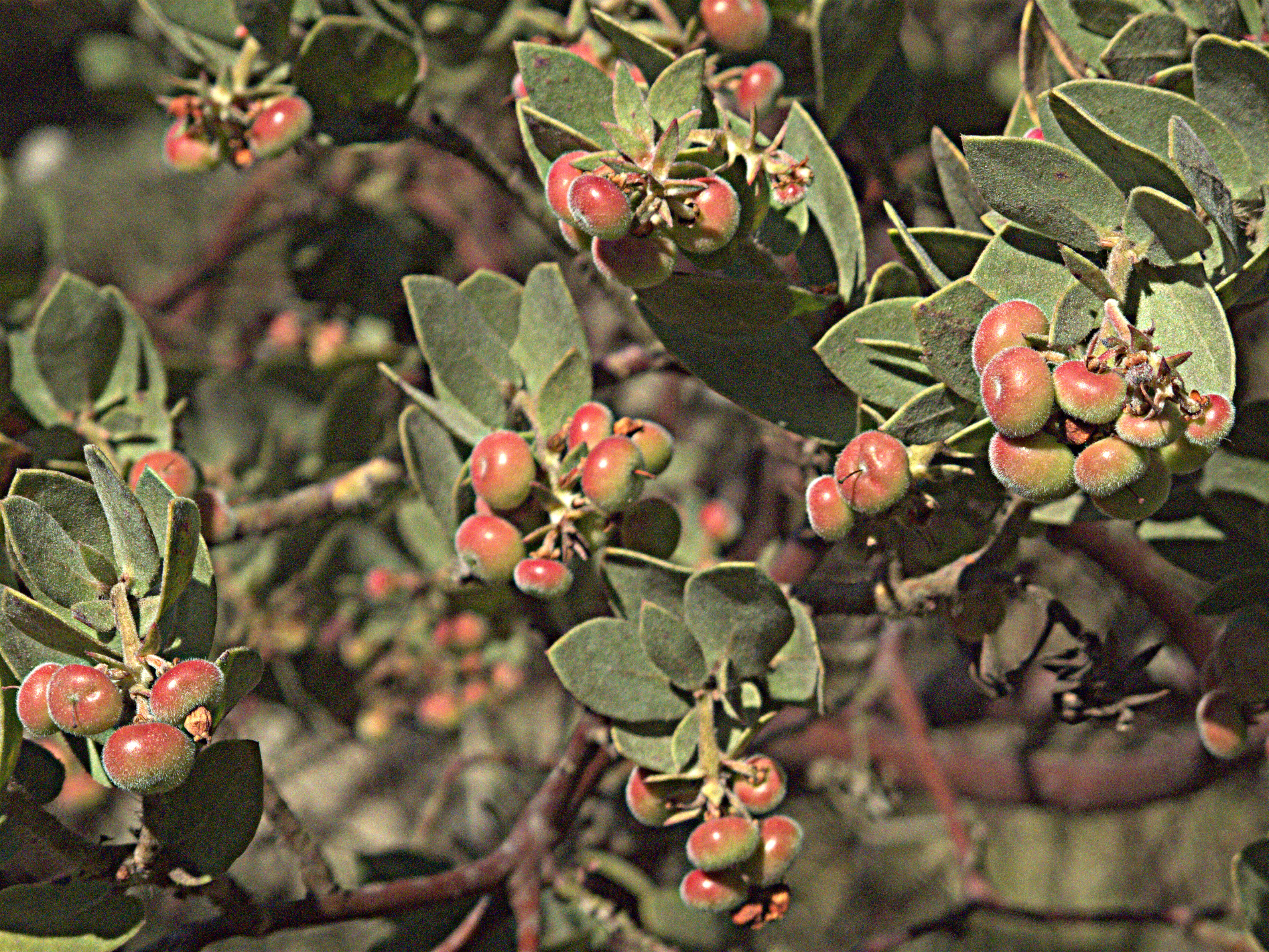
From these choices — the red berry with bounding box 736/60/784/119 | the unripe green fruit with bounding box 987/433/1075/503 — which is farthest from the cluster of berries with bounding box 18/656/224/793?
the red berry with bounding box 736/60/784/119

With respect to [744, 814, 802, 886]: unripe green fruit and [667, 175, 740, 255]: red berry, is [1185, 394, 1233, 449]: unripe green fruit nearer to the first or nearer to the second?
[667, 175, 740, 255]: red berry

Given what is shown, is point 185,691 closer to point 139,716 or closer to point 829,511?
point 139,716

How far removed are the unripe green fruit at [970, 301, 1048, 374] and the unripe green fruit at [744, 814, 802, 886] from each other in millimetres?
360

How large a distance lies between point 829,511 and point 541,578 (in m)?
0.22

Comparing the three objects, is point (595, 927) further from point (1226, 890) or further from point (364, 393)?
point (1226, 890)

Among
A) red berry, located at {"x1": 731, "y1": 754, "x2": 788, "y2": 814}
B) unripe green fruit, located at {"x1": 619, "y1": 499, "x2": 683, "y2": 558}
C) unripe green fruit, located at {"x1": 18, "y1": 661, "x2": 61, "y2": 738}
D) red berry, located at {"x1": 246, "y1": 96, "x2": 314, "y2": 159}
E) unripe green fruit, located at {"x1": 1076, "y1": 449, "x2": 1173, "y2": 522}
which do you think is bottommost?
red berry, located at {"x1": 731, "y1": 754, "x2": 788, "y2": 814}

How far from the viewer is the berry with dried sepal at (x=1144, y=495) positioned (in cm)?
59

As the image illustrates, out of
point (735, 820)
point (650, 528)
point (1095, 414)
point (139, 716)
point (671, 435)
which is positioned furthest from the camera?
point (671, 435)

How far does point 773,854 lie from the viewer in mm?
788

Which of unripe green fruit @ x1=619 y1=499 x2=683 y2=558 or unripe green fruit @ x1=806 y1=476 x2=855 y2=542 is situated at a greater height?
unripe green fruit @ x1=806 y1=476 x2=855 y2=542

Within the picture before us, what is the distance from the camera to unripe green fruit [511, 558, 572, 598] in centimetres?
80

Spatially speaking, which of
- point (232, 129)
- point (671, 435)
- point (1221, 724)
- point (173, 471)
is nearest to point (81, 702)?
point (173, 471)

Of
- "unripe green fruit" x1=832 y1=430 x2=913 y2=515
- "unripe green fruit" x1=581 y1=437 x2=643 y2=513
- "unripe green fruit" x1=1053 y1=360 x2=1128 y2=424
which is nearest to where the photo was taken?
"unripe green fruit" x1=1053 y1=360 x2=1128 y2=424

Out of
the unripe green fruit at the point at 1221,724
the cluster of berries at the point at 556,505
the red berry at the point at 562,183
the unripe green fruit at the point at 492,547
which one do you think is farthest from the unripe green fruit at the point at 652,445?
the unripe green fruit at the point at 1221,724
